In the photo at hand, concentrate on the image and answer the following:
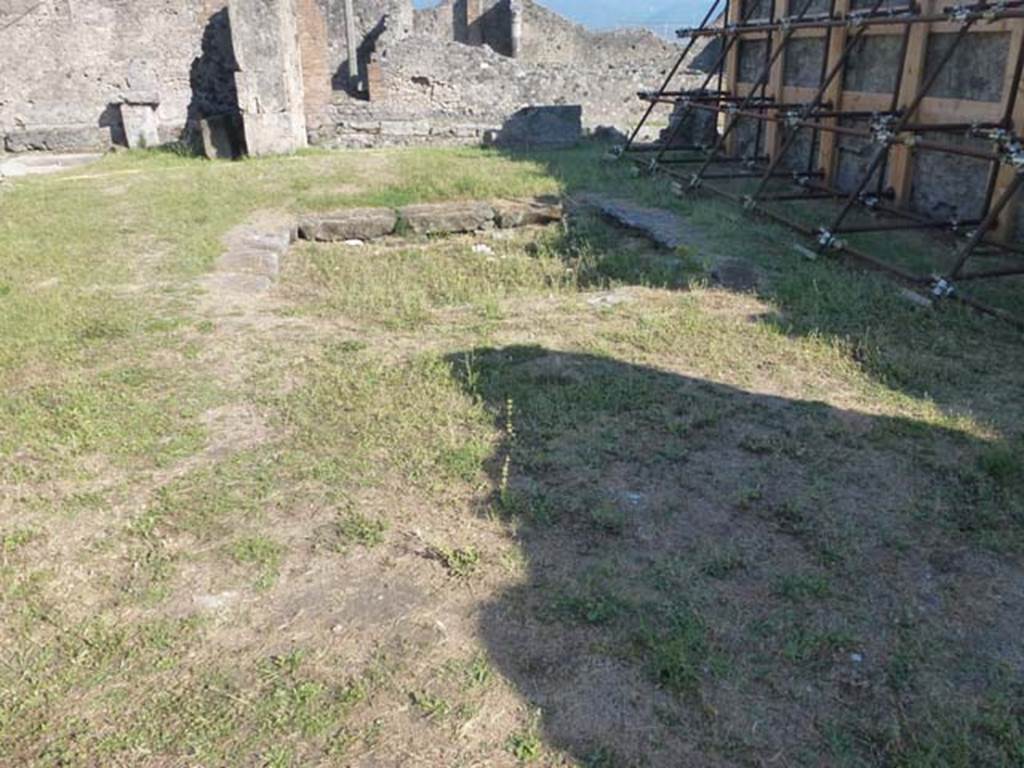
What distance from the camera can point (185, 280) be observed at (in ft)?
21.0

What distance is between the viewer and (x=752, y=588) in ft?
9.19

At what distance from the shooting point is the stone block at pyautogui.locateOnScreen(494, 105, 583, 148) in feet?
49.1

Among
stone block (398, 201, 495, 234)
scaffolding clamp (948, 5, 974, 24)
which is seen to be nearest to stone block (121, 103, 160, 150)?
stone block (398, 201, 495, 234)

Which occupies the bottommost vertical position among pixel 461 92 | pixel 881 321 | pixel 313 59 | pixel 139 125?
pixel 881 321

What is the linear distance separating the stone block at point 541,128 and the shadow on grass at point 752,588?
11.7 metres

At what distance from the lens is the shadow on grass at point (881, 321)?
436cm

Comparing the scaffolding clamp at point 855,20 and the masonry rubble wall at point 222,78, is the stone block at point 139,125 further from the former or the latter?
the scaffolding clamp at point 855,20

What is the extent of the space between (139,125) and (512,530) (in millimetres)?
14187

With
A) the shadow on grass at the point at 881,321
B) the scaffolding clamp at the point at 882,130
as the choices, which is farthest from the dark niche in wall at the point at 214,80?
the scaffolding clamp at the point at 882,130

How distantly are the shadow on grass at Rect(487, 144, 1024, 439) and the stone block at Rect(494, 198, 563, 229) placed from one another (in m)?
0.93

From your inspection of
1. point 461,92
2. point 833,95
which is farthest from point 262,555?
point 461,92

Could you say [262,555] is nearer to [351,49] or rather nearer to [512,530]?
[512,530]

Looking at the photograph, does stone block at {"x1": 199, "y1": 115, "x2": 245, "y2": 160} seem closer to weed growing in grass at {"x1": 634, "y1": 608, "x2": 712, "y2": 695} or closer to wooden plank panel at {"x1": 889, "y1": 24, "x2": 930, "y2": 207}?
wooden plank panel at {"x1": 889, "y1": 24, "x2": 930, "y2": 207}

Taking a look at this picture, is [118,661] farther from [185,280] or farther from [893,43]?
[893,43]
